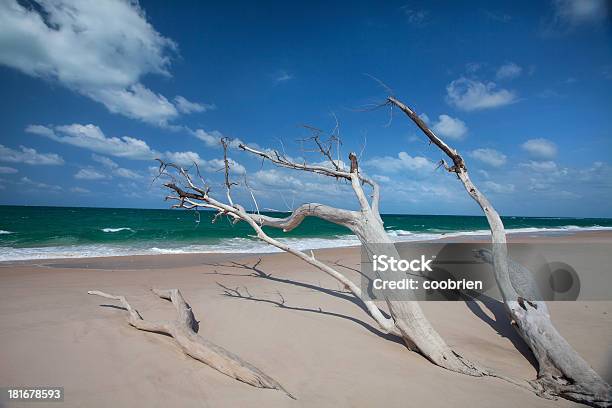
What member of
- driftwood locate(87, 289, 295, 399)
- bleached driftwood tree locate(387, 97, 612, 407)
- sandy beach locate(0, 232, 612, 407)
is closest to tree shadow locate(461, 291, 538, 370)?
sandy beach locate(0, 232, 612, 407)

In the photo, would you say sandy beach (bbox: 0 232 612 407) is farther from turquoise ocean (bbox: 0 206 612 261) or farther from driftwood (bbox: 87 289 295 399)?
turquoise ocean (bbox: 0 206 612 261)

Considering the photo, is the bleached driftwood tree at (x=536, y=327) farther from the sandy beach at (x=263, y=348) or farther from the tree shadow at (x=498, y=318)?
the tree shadow at (x=498, y=318)

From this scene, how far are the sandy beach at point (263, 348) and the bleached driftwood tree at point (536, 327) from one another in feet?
0.91

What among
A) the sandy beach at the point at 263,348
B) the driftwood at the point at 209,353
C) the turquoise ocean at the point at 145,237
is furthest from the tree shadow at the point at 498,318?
the turquoise ocean at the point at 145,237

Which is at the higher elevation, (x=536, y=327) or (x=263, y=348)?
(x=536, y=327)

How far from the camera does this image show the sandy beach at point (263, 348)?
2893 mm

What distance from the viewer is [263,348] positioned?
397 cm

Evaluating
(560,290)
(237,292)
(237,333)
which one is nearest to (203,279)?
(237,292)

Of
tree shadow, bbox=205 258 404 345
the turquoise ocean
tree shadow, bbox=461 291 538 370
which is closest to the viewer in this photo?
tree shadow, bbox=461 291 538 370

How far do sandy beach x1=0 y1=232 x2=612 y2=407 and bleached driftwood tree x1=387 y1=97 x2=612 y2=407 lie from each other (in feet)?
0.91

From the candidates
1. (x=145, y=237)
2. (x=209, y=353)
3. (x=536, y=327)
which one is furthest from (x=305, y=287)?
(x=145, y=237)

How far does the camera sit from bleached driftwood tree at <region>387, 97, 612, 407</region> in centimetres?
323

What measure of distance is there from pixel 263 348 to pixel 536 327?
3.66m

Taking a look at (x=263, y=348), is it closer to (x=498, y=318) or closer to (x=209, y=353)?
(x=209, y=353)
